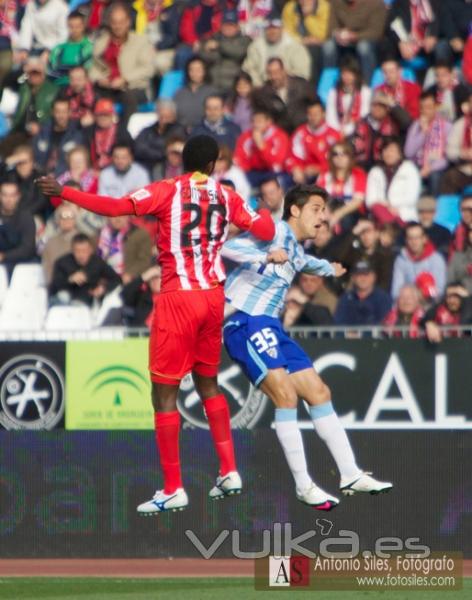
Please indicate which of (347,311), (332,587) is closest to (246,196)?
(347,311)

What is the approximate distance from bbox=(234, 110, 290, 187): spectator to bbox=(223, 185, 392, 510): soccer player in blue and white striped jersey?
20.8ft

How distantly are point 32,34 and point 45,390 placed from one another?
7.26 metres

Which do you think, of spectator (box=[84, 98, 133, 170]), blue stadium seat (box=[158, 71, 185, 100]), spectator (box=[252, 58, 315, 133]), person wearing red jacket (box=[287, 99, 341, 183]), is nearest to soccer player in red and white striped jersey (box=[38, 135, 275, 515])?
person wearing red jacket (box=[287, 99, 341, 183])

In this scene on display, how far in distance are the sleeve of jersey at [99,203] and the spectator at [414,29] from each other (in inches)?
342

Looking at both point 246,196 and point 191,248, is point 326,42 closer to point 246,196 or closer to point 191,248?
point 246,196

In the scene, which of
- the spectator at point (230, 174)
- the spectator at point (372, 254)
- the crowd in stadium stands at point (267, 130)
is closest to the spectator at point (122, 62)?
the crowd in stadium stands at point (267, 130)

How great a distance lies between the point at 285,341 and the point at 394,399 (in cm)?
361

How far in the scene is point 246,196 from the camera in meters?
18.6

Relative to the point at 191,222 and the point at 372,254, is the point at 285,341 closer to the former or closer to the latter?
the point at 191,222

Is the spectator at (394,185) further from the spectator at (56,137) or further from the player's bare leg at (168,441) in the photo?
the player's bare leg at (168,441)

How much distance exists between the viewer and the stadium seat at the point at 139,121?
20.0 m

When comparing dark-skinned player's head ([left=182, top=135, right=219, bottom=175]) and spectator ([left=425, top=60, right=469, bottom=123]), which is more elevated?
spectator ([left=425, top=60, right=469, bottom=123])

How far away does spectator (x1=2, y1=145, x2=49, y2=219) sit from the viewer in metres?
19.2

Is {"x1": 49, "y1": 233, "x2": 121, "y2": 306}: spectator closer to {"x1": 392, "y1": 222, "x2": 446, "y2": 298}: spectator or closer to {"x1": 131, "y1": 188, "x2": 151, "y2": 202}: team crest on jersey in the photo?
{"x1": 392, "y1": 222, "x2": 446, "y2": 298}: spectator
